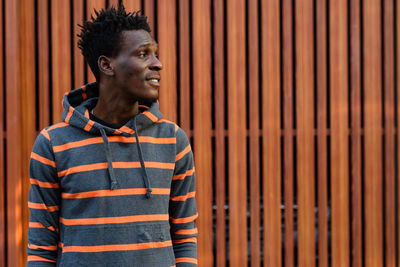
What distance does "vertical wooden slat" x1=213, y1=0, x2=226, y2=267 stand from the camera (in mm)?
3338

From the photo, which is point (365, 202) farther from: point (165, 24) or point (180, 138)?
point (180, 138)

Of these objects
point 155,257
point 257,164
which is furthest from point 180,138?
point 257,164

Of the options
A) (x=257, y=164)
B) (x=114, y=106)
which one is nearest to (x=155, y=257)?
(x=114, y=106)

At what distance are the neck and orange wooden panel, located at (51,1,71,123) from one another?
1748mm

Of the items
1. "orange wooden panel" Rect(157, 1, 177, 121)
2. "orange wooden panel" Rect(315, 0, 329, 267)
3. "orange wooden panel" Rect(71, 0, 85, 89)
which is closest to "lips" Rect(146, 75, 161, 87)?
"orange wooden panel" Rect(157, 1, 177, 121)

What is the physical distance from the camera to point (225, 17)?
11.5 feet

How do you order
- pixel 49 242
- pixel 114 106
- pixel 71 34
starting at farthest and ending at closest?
1. pixel 71 34
2. pixel 114 106
3. pixel 49 242

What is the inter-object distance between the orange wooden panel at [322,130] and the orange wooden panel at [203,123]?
869mm

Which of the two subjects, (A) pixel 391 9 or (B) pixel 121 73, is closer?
(B) pixel 121 73

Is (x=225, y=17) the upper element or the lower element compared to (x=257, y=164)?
upper

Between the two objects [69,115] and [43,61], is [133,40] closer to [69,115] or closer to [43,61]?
[69,115]

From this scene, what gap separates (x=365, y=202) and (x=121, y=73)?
103 inches

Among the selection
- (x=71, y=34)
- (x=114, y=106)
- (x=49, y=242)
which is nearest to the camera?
(x=49, y=242)

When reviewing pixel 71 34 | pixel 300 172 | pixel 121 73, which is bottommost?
pixel 300 172
